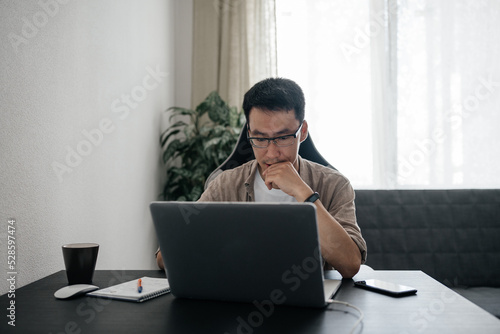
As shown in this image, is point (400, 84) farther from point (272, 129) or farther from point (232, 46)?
point (272, 129)

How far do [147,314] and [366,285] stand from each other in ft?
1.73

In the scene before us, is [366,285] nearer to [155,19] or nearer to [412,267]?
[412,267]

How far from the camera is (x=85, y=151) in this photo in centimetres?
165

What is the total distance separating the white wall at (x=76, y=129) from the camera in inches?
47.5

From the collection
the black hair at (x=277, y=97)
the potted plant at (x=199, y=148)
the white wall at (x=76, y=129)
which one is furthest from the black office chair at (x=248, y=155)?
the potted plant at (x=199, y=148)

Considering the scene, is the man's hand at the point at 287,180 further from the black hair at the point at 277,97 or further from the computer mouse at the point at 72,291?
the computer mouse at the point at 72,291

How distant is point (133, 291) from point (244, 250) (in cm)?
34

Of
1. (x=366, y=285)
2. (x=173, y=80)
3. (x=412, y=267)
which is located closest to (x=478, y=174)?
(x=412, y=267)

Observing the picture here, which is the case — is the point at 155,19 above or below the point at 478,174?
above


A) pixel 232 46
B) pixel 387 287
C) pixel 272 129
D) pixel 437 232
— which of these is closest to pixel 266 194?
pixel 272 129

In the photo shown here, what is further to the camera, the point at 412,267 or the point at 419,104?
the point at 419,104

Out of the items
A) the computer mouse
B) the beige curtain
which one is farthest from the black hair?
the beige curtain

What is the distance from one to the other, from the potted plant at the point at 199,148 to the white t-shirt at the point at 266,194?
1132 millimetres

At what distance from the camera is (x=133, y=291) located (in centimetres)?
105
